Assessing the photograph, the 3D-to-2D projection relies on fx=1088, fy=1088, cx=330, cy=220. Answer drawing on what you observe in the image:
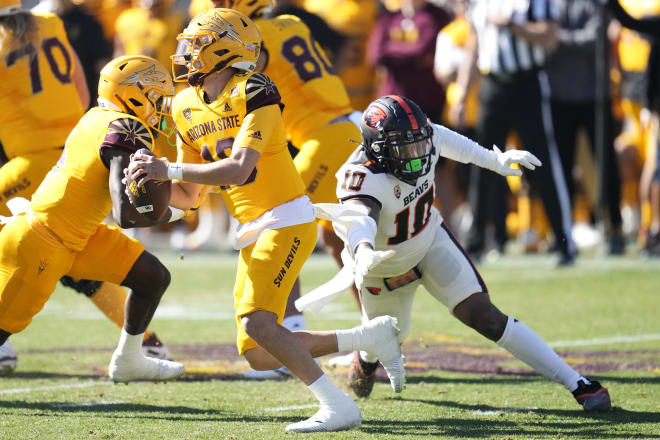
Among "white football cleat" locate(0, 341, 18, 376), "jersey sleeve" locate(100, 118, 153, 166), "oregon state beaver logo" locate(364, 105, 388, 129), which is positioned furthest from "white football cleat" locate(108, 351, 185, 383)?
"oregon state beaver logo" locate(364, 105, 388, 129)

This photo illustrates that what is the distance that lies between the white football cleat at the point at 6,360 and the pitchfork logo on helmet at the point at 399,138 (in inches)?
92.1

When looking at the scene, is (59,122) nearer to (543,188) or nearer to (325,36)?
(325,36)

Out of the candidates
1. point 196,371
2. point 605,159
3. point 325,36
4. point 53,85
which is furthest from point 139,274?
point 605,159

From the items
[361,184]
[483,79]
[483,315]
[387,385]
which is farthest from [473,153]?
[483,79]

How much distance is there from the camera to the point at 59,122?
239 inches

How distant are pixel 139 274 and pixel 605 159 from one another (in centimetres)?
690

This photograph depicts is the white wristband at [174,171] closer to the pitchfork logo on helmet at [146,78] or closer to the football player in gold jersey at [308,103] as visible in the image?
the pitchfork logo on helmet at [146,78]

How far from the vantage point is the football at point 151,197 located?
4.63 meters

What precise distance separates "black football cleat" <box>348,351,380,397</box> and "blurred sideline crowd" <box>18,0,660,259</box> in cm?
413

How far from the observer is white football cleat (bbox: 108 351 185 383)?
537cm

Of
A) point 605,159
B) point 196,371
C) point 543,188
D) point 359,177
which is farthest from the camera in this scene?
point 605,159

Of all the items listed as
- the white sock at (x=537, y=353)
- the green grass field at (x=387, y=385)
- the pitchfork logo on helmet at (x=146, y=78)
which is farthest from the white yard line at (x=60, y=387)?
the white sock at (x=537, y=353)

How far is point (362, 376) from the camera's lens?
5.32 metres

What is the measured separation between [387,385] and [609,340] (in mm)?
1675
